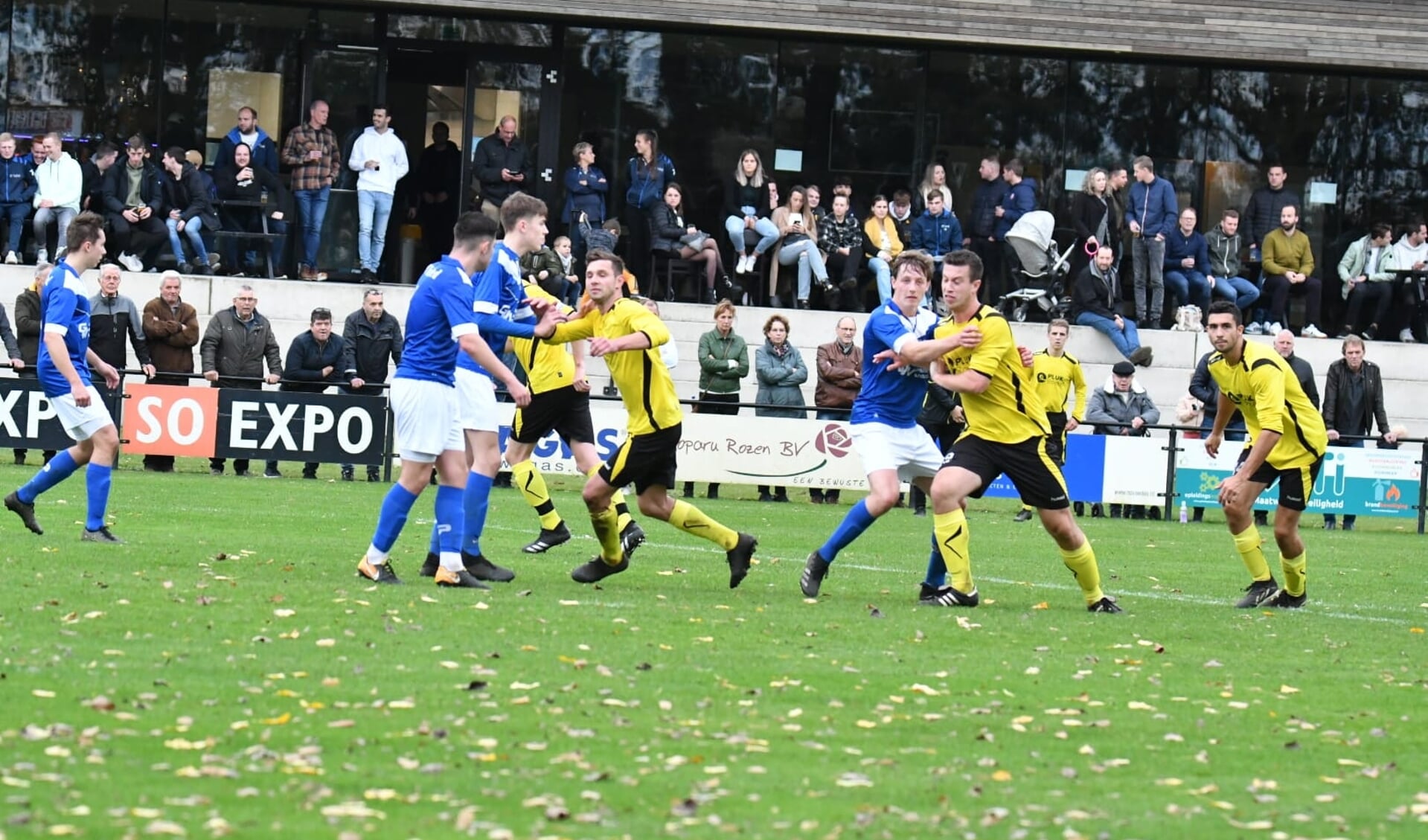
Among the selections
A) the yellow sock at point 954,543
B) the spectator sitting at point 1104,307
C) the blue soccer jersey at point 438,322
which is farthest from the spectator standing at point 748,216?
the blue soccer jersey at point 438,322

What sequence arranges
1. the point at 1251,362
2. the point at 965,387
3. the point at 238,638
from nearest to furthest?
the point at 238,638
the point at 965,387
the point at 1251,362

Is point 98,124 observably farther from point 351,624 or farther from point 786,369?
point 351,624

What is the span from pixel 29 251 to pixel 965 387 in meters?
16.6

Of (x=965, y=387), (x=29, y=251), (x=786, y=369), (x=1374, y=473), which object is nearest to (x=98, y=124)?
(x=29, y=251)

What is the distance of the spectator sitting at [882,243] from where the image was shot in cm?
2530

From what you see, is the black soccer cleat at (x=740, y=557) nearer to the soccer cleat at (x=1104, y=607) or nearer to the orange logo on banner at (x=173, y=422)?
the soccer cleat at (x=1104, y=607)

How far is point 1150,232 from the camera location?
2573 centimetres

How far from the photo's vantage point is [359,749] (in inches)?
255

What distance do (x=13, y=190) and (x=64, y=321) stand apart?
40.7 ft

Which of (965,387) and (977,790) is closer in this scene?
(977,790)

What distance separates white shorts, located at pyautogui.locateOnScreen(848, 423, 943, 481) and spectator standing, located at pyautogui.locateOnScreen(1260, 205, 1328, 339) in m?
16.0

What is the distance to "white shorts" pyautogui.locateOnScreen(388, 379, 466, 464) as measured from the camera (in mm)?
10555

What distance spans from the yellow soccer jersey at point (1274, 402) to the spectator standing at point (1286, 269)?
14700mm

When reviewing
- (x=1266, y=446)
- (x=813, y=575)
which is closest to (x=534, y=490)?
(x=813, y=575)
